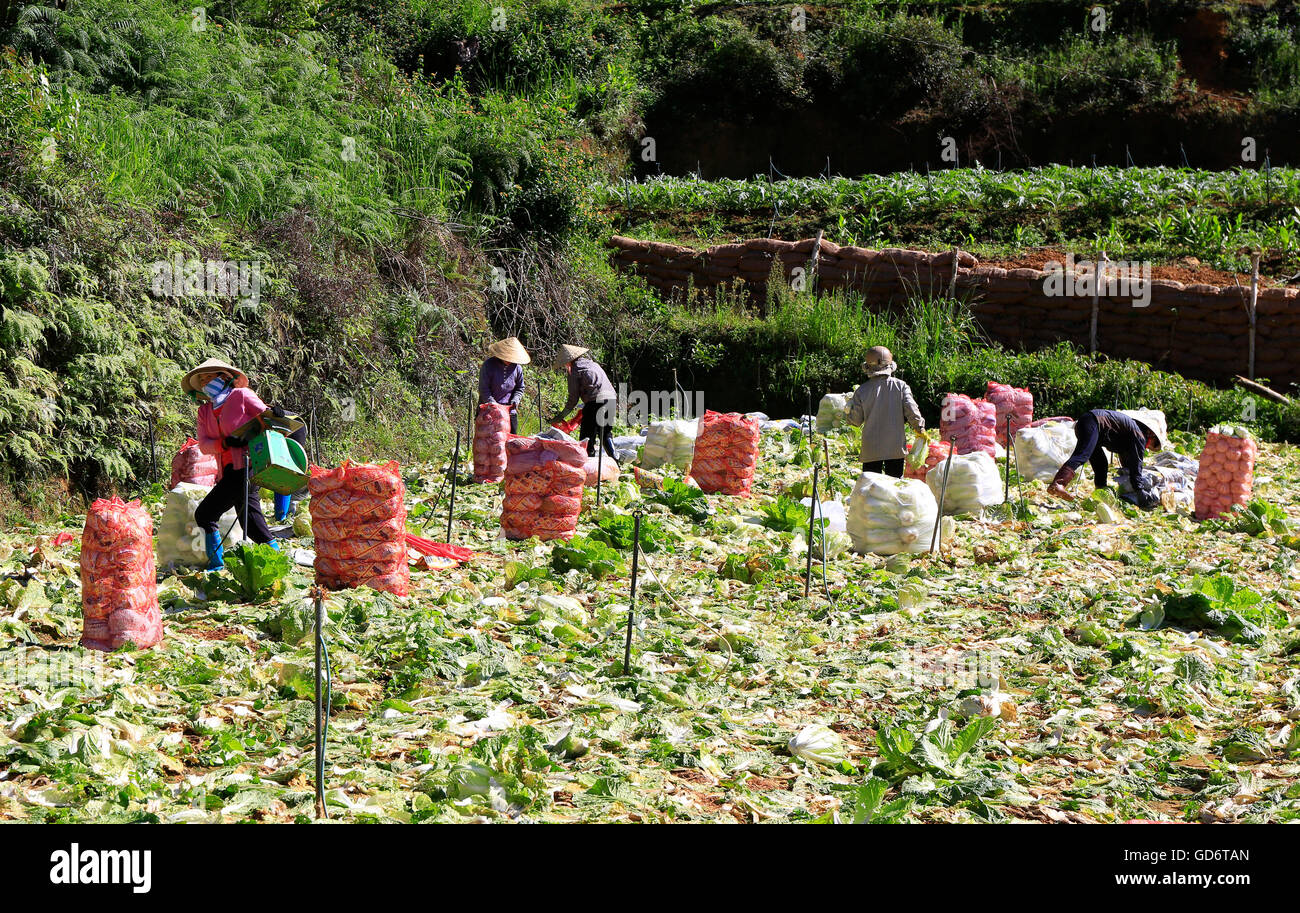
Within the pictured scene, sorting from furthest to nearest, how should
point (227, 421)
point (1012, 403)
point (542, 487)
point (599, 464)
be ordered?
point (1012, 403) → point (599, 464) → point (542, 487) → point (227, 421)

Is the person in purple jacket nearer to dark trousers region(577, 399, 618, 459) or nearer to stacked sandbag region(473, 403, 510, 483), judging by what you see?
stacked sandbag region(473, 403, 510, 483)

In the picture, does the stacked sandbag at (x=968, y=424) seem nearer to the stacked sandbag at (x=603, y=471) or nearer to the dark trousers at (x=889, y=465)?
the dark trousers at (x=889, y=465)

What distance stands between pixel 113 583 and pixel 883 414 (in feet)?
18.7

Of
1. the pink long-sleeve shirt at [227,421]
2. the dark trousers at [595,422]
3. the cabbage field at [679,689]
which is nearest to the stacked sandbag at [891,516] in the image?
the cabbage field at [679,689]

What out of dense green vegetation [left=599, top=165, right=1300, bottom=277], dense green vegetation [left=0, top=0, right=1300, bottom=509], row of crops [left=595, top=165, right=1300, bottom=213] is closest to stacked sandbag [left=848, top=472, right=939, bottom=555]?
dense green vegetation [left=0, top=0, right=1300, bottom=509]

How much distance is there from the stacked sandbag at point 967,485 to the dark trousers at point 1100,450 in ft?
2.62

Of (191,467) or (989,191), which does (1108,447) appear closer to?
(191,467)

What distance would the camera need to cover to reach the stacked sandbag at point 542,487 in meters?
7.83

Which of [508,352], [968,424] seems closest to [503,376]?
[508,352]

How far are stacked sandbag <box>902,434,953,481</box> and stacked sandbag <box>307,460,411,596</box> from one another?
4.33 m

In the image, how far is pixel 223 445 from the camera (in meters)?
7.04

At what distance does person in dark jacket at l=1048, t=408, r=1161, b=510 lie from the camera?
30.6 ft
